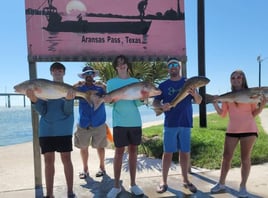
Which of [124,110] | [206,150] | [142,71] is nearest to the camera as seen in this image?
[124,110]

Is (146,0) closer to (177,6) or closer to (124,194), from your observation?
(177,6)

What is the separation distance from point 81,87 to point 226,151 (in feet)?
8.46

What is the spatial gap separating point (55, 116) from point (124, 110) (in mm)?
980

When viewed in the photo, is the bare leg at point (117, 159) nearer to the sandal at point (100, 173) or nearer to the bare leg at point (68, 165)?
the bare leg at point (68, 165)

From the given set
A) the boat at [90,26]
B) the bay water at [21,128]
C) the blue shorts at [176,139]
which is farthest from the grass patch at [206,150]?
the boat at [90,26]

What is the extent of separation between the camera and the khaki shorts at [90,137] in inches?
259

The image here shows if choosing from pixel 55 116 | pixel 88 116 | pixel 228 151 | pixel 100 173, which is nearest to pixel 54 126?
pixel 55 116

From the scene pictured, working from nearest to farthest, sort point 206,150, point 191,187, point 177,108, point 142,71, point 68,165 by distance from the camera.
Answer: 1. point 68,165
2. point 177,108
3. point 191,187
4. point 206,150
5. point 142,71

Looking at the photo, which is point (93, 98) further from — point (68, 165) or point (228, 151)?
point (228, 151)

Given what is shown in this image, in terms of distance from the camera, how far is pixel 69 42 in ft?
20.5

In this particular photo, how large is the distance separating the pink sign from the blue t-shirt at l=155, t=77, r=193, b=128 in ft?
3.99

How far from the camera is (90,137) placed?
662 centimetres

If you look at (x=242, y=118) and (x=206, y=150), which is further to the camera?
(x=206, y=150)

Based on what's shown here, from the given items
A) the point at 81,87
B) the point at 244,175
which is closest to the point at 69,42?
the point at 81,87
